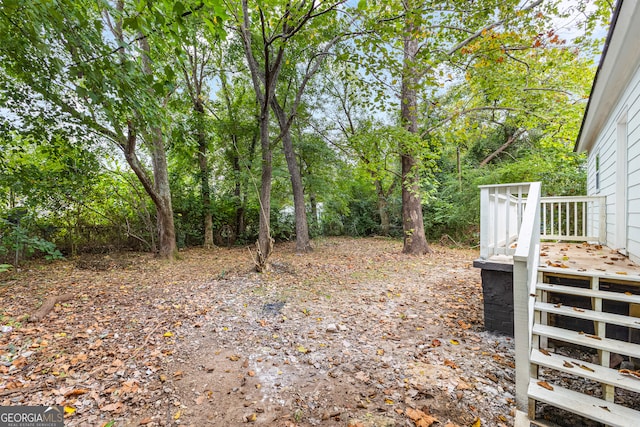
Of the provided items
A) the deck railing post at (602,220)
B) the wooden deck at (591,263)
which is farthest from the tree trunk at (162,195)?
the deck railing post at (602,220)

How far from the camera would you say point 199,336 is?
310 centimetres

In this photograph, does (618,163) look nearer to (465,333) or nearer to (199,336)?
(465,333)

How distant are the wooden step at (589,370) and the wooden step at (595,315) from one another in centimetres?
39

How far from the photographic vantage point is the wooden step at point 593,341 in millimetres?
1953

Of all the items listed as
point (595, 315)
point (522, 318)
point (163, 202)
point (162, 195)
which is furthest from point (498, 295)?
point (162, 195)

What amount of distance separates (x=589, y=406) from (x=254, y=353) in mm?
2772

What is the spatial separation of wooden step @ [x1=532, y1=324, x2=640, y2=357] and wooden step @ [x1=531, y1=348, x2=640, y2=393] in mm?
152

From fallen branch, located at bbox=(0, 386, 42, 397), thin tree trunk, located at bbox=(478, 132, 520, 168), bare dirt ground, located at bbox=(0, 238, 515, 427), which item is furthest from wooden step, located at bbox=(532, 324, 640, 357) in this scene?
thin tree trunk, located at bbox=(478, 132, 520, 168)

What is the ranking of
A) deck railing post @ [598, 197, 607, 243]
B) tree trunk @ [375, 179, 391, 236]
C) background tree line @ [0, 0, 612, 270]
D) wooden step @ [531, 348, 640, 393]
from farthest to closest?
tree trunk @ [375, 179, 391, 236] → deck railing post @ [598, 197, 607, 243] → background tree line @ [0, 0, 612, 270] → wooden step @ [531, 348, 640, 393]

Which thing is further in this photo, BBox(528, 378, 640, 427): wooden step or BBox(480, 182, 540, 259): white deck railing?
BBox(480, 182, 540, 259): white deck railing

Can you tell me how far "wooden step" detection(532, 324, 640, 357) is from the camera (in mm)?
1953

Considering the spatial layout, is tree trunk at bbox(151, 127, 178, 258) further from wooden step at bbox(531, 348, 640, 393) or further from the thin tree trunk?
the thin tree trunk

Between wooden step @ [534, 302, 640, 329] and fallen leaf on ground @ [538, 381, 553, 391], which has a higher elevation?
wooden step @ [534, 302, 640, 329]

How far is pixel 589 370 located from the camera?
1931mm
